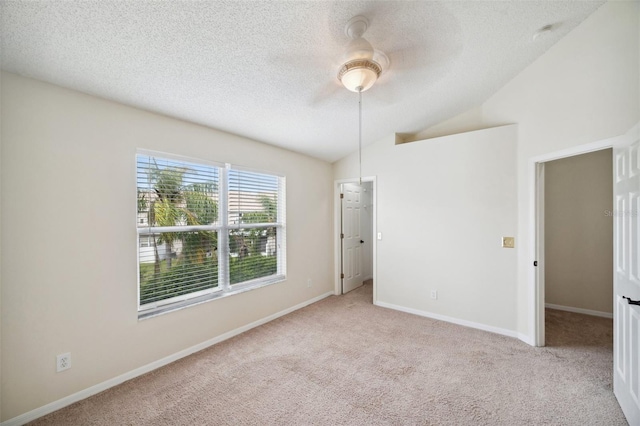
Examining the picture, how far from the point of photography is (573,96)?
230cm

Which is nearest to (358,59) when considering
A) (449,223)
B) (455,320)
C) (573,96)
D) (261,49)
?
(261,49)

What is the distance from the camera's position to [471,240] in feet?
10.9

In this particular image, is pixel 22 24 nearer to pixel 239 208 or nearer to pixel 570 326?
pixel 239 208

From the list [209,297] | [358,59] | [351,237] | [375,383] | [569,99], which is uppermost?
[358,59]

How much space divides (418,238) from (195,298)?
9.70ft

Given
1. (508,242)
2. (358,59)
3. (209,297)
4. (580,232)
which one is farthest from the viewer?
(580,232)

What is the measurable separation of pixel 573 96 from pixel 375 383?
302 cm

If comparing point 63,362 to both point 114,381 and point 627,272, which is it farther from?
point 627,272

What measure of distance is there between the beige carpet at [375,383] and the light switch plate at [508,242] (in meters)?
1.05

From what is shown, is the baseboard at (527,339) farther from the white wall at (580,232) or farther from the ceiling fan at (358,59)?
the ceiling fan at (358,59)

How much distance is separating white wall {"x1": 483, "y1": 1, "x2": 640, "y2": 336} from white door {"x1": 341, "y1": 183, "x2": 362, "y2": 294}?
2.47 meters

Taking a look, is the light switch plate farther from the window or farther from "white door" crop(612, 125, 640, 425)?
the window

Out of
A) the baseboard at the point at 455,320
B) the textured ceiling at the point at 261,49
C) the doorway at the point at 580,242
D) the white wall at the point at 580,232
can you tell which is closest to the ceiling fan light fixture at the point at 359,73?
the textured ceiling at the point at 261,49

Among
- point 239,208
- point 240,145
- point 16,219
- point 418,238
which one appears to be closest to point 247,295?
point 239,208
